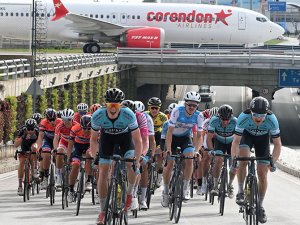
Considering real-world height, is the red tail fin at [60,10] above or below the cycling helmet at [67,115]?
above

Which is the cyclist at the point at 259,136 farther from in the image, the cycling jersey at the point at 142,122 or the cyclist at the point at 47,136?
the cyclist at the point at 47,136

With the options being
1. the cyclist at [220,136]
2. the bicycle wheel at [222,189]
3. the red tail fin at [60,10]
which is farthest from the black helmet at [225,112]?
the red tail fin at [60,10]

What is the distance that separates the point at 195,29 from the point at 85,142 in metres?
48.7

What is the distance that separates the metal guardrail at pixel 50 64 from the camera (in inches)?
1241

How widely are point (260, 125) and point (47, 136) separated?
5.73 m

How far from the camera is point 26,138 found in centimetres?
1730

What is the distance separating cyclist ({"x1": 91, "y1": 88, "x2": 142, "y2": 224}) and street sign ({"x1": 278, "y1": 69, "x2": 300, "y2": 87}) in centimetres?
4674

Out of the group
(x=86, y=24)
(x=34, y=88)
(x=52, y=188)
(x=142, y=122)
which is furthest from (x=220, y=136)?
(x=86, y=24)

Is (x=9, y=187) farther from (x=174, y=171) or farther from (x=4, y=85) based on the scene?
(x=4, y=85)

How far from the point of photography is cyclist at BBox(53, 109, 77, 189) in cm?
1648

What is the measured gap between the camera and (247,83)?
196 feet

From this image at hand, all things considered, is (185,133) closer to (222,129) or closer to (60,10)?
(222,129)

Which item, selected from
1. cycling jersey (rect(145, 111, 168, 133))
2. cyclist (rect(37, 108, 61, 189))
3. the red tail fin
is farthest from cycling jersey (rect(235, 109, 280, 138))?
the red tail fin

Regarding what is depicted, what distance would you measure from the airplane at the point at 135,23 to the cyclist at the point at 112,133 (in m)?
50.1
